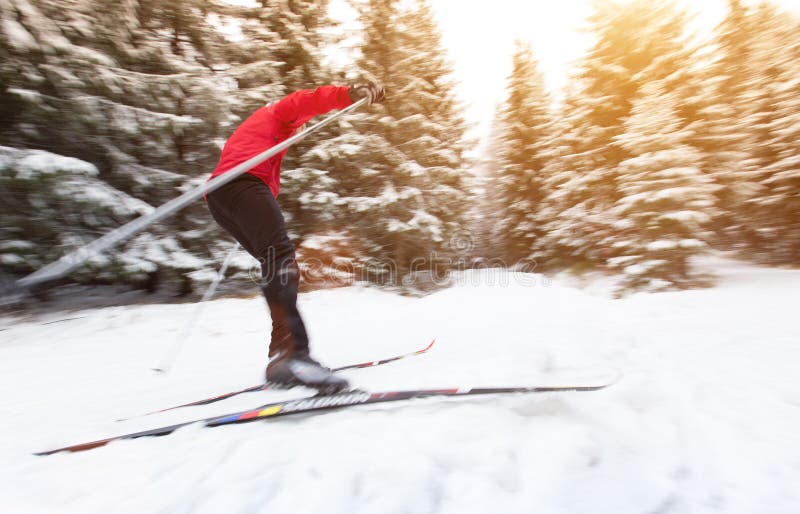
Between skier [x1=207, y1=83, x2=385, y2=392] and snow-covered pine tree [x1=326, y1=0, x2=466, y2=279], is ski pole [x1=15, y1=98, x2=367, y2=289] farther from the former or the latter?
snow-covered pine tree [x1=326, y1=0, x2=466, y2=279]

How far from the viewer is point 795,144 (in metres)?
7.08

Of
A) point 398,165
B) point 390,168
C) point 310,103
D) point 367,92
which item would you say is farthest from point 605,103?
point 310,103

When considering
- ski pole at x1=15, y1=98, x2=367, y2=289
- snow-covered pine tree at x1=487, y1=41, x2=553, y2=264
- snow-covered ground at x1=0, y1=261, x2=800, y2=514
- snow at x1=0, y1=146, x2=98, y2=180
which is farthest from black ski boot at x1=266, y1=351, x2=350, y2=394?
snow-covered pine tree at x1=487, y1=41, x2=553, y2=264

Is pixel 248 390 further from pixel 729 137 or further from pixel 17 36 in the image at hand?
pixel 729 137

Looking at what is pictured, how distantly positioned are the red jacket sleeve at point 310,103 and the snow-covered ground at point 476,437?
1687 mm

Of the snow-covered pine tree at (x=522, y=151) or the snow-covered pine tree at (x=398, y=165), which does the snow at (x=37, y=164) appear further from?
the snow-covered pine tree at (x=522, y=151)

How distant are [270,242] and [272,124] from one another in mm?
778

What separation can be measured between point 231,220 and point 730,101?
11.7 m

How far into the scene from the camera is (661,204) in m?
6.41

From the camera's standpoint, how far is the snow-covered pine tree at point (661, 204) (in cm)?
615

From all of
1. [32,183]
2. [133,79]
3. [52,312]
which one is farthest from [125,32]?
[52,312]

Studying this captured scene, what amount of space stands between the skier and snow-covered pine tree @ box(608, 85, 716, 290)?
6077 millimetres

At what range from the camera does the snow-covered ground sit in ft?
3.79

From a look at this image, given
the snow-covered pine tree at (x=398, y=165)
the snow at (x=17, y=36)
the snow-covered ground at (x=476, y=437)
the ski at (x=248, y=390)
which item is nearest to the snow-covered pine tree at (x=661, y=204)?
the snow-covered ground at (x=476, y=437)
